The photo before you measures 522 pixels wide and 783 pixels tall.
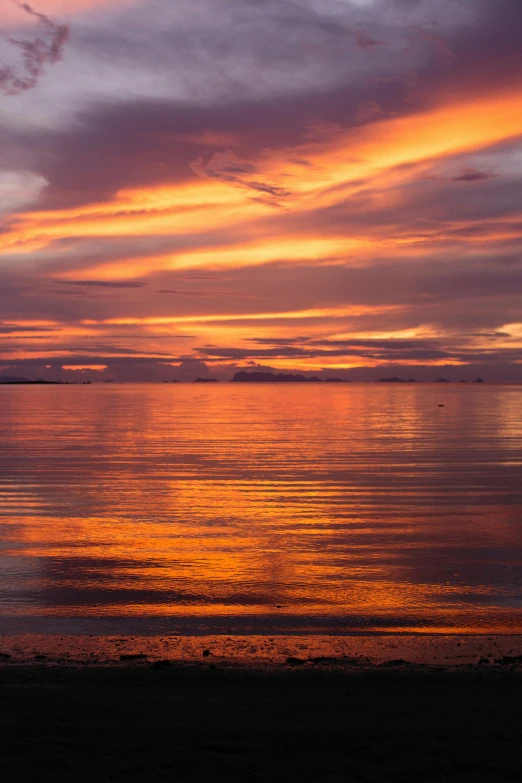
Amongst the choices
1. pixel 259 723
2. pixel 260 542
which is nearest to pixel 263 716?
pixel 259 723

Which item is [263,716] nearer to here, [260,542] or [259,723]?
[259,723]

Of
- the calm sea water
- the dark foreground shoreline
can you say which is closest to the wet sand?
the dark foreground shoreline

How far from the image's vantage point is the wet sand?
6.74 m

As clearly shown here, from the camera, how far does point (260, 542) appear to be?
18.8m

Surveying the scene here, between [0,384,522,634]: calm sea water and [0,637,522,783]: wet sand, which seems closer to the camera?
[0,637,522,783]: wet sand

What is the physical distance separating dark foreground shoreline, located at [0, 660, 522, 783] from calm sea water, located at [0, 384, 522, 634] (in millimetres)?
2741

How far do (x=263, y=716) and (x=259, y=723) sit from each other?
0.68ft

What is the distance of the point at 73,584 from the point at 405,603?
662 cm

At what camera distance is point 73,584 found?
1479 cm

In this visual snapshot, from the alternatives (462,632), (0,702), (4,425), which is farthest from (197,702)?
(4,425)

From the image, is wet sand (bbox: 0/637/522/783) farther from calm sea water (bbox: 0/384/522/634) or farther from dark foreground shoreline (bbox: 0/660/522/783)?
calm sea water (bbox: 0/384/522/634)

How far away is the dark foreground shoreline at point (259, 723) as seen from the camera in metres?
6.70

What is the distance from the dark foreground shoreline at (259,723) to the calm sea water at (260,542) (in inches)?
108

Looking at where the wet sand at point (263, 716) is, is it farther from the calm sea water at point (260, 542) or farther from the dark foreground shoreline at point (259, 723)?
the calm sea water at point (260, 542)
